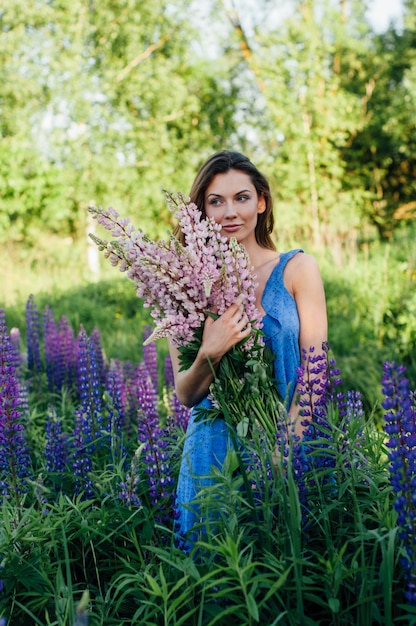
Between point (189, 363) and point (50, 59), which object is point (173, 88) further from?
point (189, 363)

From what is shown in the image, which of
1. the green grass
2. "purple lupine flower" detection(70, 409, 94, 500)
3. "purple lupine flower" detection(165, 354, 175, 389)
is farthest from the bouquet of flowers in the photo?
the green grass

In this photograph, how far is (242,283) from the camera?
6.37 ft

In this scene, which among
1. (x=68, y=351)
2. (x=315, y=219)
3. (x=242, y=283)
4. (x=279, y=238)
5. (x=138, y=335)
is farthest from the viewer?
(x=315, y=219)

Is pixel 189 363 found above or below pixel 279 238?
below

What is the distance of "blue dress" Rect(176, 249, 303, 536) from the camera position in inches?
90.5

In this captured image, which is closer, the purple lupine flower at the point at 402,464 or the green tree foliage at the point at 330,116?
the purple lupine flower at the point at 402,464

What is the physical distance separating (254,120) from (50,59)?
20.1ft

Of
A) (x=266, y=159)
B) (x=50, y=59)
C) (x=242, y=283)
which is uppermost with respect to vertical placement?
(x=50, y=59)

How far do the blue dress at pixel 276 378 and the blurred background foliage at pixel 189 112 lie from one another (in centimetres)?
960

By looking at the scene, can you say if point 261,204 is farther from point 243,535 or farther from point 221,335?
point 243,535

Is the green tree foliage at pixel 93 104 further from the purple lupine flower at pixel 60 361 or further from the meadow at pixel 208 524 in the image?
the meadow at pixel 208 524

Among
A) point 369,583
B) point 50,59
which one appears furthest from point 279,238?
point 369,583

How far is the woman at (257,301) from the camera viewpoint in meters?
2.28

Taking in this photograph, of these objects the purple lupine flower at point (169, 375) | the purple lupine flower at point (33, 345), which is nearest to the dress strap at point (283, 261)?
the purple lupine flower at point (169, 375)
